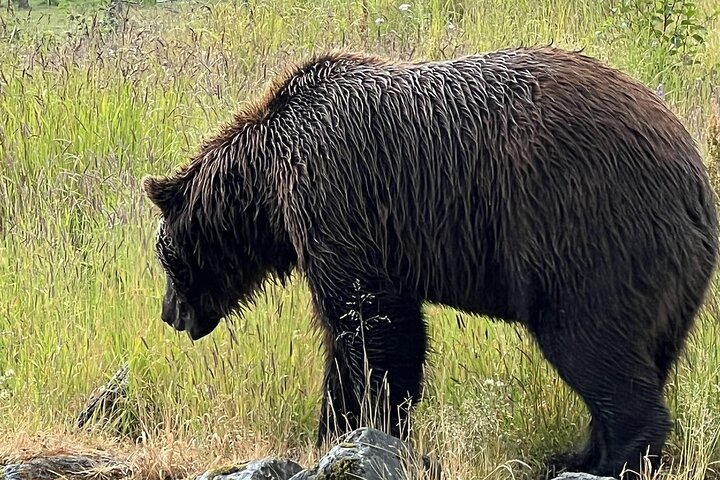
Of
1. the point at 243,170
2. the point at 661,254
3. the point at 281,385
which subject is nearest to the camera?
the point at 661,254

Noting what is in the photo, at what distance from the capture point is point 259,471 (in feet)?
12.5

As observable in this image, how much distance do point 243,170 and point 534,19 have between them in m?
5.38

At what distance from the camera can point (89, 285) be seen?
581 centimetres

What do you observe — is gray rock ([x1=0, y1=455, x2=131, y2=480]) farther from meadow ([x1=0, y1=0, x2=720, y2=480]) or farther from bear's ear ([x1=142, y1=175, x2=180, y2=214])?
bear's ear ([x1=142, y1=175, x2=180, y2=214])

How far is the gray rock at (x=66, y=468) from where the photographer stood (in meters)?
4.24

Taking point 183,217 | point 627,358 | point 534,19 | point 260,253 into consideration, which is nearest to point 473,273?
point 627,358

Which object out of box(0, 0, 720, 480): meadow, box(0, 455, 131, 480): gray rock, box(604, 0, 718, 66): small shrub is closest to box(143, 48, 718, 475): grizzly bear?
box(0, 0, 720, 480): meadow

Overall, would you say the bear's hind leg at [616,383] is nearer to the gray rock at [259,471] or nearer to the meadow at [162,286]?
the meadow at [162,286]

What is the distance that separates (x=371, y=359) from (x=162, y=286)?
180 cm

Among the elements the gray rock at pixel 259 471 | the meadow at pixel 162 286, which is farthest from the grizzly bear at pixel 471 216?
the gray rock at pixel 259 471

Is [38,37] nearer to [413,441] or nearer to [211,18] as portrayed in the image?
[211,18]

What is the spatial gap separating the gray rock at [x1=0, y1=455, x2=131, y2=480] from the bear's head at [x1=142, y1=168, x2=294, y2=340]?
0.77 metres

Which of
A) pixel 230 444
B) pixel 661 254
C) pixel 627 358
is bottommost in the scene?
pixel 230 444

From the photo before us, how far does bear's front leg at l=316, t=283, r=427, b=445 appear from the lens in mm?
4230
